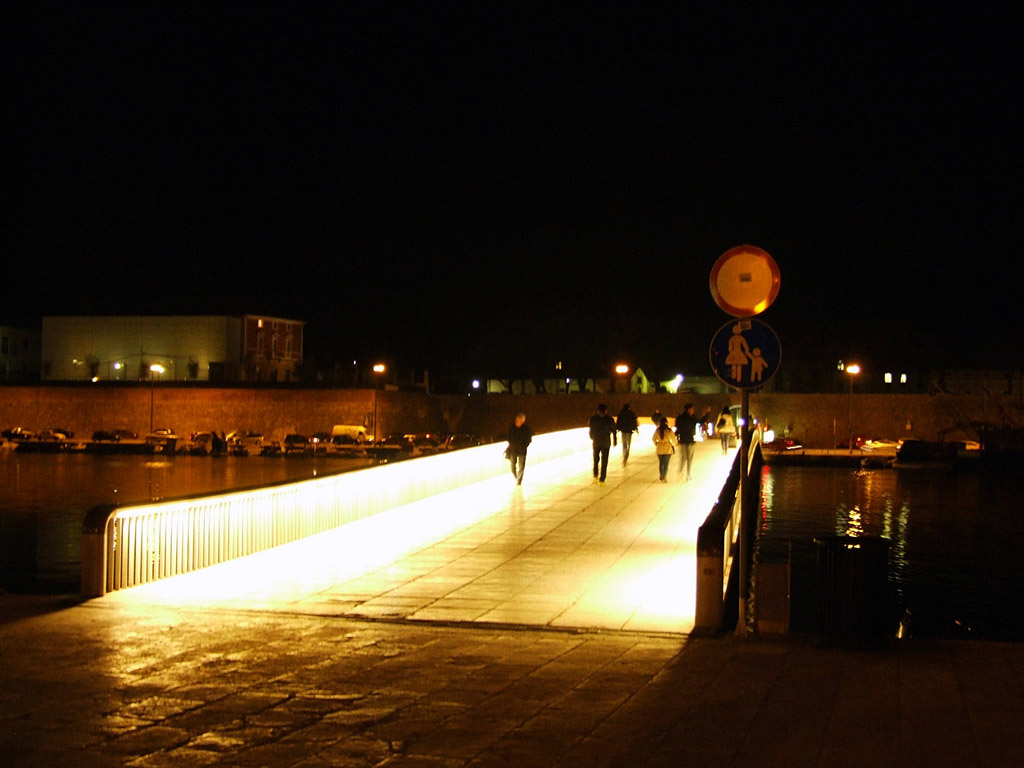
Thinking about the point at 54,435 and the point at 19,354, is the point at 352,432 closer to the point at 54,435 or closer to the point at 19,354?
the point at 54,435

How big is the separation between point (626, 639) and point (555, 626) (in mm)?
754

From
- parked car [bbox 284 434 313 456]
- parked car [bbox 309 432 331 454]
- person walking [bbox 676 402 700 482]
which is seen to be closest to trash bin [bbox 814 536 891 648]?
person walking [bbox 676 402 700 482]

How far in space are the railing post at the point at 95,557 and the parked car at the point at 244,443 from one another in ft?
191

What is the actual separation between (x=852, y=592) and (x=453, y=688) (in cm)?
334

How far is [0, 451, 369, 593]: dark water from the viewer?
2394 cm

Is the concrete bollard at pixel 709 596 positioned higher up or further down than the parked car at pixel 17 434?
higher up

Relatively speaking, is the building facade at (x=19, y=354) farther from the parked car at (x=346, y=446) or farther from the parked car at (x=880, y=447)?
the parked car at (x=880, y=447)

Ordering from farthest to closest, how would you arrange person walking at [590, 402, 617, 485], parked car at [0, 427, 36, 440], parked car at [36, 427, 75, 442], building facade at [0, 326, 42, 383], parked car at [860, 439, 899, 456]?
1. building facade at [0, 326, 42, 383]
2. parked car at [36, 427, 75, 442]
3. parked car at [0, 427, 36, 440]
4. parked car at [860, 439, 899, 456]
5. person walking at [590, 402, 617, 485]

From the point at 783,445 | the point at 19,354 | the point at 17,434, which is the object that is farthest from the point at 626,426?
the point at 19,354

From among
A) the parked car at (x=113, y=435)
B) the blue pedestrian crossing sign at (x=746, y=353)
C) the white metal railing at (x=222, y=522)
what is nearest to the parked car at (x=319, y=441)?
the parked car at (x=113, y=435)

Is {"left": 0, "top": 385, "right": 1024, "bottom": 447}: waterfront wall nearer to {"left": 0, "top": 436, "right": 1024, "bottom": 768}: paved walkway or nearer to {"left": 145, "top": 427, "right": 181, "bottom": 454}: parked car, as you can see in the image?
{"left": 145, "top": 427, "right": 181, "bottom": 454}: parked car

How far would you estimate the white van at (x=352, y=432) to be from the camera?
71.6m

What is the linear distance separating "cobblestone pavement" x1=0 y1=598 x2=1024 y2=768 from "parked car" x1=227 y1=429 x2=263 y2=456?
197 ft

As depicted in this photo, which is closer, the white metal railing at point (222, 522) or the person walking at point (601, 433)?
the white metal railing at point (222, 522)
